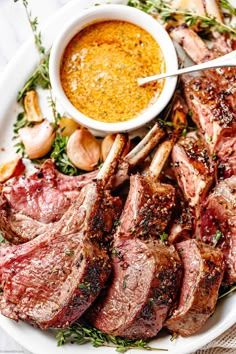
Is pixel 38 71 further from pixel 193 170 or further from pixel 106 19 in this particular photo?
pixel 193 170

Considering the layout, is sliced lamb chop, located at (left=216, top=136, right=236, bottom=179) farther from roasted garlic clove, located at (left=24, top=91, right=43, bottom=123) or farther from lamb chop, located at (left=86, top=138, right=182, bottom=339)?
roasted garlic clove, located at (left=24, top=91, right=43, bottom=123)

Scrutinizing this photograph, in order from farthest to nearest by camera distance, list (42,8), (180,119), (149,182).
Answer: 1. (42,8)
2. (180,119)
3. (149,182)

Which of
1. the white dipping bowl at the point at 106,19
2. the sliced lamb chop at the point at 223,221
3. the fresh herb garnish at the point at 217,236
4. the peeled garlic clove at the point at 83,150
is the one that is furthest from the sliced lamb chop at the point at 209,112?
the peeled garlic clove at the point at 83,150

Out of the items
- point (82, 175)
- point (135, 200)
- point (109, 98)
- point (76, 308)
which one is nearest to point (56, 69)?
point (109, 98)

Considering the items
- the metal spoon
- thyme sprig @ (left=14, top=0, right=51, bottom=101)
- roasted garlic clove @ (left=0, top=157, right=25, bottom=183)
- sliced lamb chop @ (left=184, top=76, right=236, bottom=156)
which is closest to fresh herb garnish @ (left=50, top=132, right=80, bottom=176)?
roasted garlic clove @ (left=0, top=157, right=25, bottom=183)

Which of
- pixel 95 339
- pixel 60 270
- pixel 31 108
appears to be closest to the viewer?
pixel 60 270

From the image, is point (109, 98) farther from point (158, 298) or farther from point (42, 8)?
point (158, 298)

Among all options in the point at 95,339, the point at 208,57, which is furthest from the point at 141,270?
the point at 208,57
